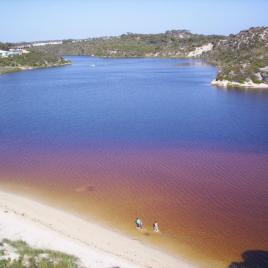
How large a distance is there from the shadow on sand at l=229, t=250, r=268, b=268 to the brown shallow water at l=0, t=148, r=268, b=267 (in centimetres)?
41

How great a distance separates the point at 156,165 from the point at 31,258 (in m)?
17.9

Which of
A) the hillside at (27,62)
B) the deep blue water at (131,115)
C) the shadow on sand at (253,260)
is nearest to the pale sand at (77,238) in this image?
the shadow on sand at (253,260)

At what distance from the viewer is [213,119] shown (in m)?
56.6

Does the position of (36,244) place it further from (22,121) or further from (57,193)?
(22,121)

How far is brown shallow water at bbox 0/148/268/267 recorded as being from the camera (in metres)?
23.7

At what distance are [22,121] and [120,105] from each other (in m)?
18.0

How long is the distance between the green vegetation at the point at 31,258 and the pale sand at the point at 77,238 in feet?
1.99

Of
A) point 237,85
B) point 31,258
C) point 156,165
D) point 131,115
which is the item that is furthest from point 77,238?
point 237,85

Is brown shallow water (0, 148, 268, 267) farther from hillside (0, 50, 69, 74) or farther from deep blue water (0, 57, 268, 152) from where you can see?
hillside (0, 50, 69, 74)

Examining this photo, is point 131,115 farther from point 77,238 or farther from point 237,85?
point 237,85

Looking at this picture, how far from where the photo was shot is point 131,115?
60094mm

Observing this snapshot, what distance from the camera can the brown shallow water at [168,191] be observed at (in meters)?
23.7

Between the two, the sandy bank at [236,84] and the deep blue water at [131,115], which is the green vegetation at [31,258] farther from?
the sandy bank at [236,84]

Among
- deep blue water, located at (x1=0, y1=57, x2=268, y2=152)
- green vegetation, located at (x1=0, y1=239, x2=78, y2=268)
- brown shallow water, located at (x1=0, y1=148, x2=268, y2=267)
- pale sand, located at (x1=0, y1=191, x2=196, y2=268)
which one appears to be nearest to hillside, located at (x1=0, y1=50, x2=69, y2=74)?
deep blue water, located at (x1=0, y1=57, x2=268, y2=152)
